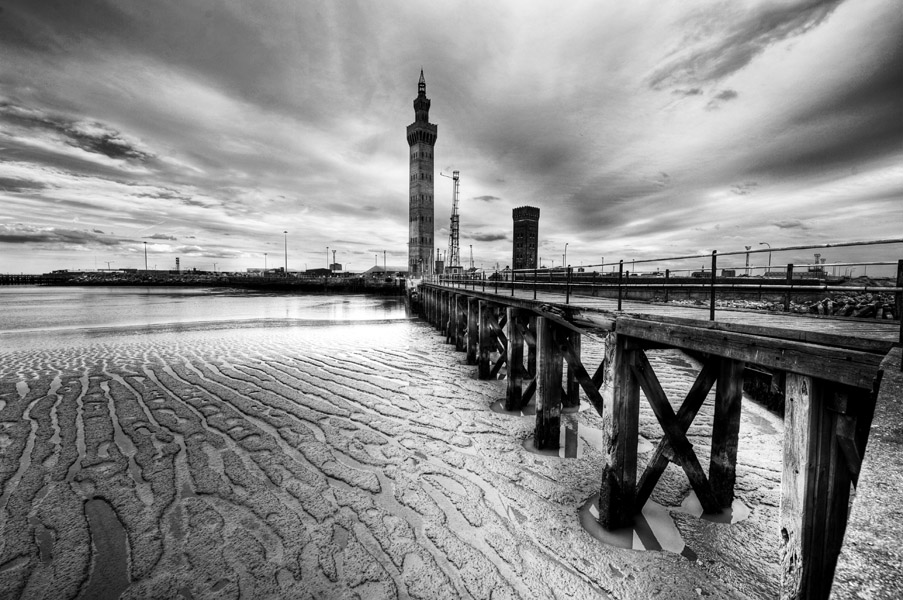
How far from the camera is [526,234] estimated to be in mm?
115062

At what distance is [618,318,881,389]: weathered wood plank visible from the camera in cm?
251

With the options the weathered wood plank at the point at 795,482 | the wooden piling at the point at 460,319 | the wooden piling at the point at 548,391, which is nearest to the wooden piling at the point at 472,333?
the wooden piling at the point at 460,319

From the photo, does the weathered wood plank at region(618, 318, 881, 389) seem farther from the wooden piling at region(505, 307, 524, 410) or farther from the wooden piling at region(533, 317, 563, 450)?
the wooden piling at region(505, 307, 524, 410)

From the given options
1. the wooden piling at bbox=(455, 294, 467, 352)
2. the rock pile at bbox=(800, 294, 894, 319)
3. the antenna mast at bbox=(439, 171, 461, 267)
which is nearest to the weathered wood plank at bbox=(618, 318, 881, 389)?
the rock pile at bbox=(800, 294, 894, 319)

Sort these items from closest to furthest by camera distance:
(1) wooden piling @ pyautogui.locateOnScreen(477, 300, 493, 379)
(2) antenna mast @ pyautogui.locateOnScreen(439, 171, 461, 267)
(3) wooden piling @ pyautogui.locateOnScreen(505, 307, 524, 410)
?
(3) wooden piling @ pyautogui.locateOnScreen(505, 307, 524, 410), (1) wooden piling @ pyautogui.locateOnScreen(477, 300, 493, 379), (2) antenna mast @ pyautogui.locateOnScreen(439, 171, 461, 267)

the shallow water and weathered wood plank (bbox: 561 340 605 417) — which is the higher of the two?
weathered wood plank (bbox: 561 340 605 417)

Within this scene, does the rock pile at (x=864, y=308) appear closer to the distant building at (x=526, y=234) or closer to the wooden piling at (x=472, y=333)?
the wooden piling at (x=472, y=333)

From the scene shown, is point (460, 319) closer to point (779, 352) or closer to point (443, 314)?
point (443, 314)

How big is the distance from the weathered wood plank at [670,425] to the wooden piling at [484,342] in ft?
21.8

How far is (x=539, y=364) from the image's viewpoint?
23.4 feet

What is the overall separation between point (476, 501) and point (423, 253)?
65.7 m

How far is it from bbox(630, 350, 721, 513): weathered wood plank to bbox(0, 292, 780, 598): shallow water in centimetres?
49

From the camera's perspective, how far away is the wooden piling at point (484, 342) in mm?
11141

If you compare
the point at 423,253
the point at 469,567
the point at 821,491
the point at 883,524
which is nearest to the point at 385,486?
the point at 469,567
